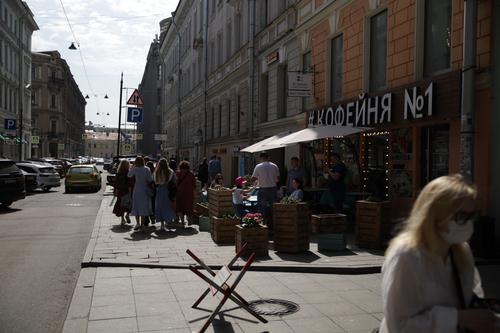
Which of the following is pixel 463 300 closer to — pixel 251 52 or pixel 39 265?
pixel 39 265

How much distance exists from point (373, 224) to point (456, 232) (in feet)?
24.3

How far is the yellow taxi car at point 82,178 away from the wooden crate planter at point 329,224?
19736 mm

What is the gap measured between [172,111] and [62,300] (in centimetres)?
4882

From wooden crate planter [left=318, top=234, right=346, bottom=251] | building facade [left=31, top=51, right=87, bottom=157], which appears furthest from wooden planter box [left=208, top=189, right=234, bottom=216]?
building facade [left=31, top=51, right=87, bottom=157]

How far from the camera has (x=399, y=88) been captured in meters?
11.6

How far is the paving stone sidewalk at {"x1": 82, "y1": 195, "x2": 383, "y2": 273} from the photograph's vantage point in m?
7.79

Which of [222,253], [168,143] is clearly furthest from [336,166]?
[168,143]

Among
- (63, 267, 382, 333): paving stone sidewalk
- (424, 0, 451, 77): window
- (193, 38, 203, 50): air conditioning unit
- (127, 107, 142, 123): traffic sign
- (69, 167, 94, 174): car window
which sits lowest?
(63, 267, 382, 333): paving stone sidewalk

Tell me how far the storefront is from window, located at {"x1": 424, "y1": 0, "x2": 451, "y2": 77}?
55 centimetres

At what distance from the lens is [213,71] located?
32.4 meters

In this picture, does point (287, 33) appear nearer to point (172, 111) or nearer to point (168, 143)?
point (172, 111)

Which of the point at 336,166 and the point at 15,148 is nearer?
the point at 336,166

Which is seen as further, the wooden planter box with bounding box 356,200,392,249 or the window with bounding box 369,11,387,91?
the window with bounding box 369,11,387,91

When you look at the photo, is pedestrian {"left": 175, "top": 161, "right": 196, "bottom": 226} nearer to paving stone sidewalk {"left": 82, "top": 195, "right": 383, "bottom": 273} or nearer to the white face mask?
paving stone sidewalk {"left": 82, "top": 195, "right": 383, "bottom": 273}
